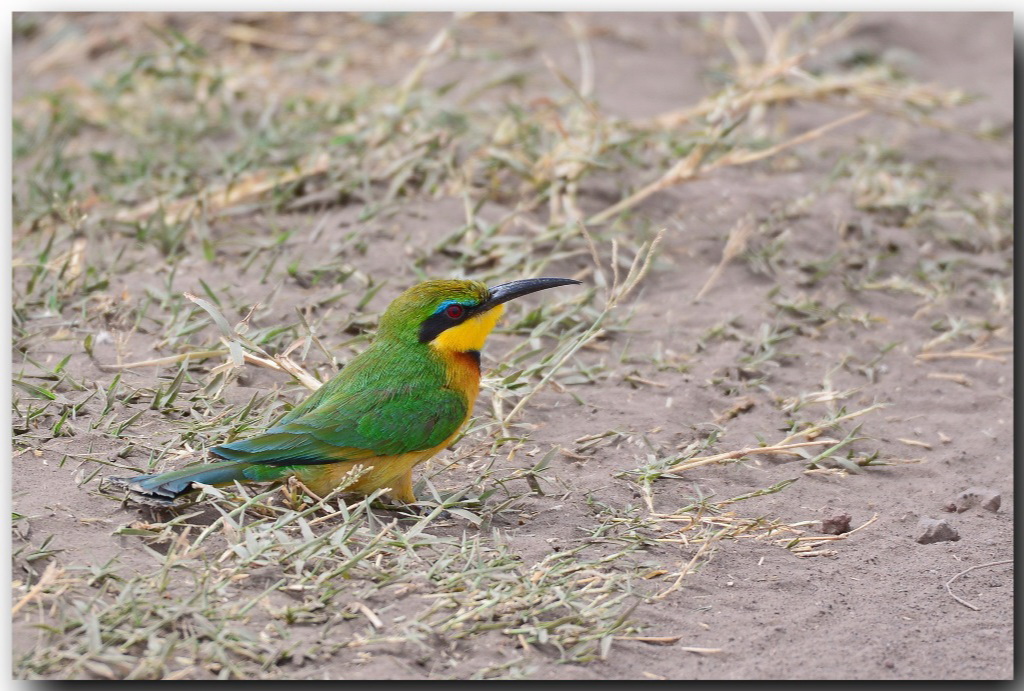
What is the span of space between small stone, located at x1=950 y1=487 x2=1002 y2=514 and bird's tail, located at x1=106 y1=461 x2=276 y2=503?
2.26m

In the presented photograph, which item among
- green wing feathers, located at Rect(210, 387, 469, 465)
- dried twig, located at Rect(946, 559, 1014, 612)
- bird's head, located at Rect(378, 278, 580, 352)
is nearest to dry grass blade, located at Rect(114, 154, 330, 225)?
bird's head, located at Rect(378, 278, 580, 352)

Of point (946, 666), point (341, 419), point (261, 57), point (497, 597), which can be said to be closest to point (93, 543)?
point (341, 419)

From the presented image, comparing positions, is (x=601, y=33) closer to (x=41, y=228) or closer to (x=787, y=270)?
(x=787, y=270)

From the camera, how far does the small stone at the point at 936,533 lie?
149 inches

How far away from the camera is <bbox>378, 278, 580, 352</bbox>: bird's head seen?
3842 mm

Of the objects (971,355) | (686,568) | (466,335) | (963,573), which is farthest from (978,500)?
(466,335)

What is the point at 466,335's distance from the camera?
3.91 m

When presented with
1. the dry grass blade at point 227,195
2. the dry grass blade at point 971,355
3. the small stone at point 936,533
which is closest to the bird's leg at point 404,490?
the small stone at point 936,533

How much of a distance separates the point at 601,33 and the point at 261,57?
7.01ft

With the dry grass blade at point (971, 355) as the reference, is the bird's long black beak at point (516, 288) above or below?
above

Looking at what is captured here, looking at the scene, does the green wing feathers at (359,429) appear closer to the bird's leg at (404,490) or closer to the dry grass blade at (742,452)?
the bird's leg at (404,490)

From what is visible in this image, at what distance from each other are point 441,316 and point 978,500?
1845mm

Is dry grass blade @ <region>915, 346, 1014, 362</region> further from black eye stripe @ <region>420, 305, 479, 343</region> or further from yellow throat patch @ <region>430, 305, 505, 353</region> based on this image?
black eye stripe @ <region>420, 305, 479, 343</region>

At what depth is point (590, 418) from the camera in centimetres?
436
